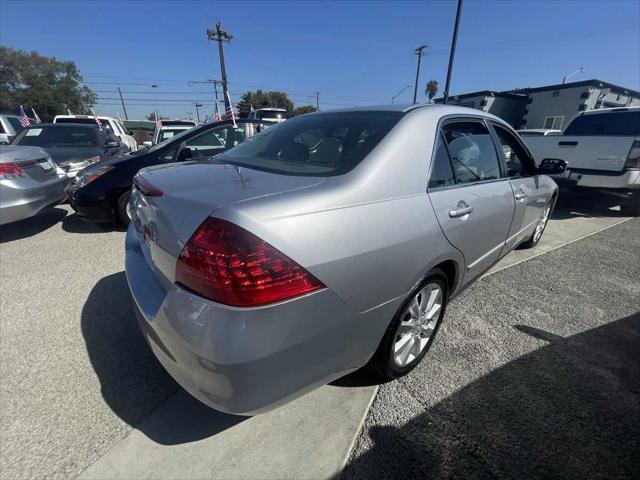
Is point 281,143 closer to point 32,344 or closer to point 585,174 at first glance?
point 32,344

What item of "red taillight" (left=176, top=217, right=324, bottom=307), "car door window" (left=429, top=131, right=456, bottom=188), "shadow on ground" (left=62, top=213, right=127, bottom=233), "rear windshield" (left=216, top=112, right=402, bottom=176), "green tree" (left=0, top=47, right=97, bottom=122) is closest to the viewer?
"red taillight" (left=176, top=217, right=324, bottom=307)

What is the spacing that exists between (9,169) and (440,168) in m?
4.78

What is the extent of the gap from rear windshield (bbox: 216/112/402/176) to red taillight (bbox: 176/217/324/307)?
0.55 meters

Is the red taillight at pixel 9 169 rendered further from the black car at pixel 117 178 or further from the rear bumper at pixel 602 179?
the rear bumper at pixel 602 179

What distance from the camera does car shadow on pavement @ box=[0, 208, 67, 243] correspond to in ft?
14.0

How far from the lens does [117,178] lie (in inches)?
165

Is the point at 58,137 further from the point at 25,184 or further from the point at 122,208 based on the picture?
the point at 122,208

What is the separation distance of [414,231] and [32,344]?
2.66 meters

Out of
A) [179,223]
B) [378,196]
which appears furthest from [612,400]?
[179,223]

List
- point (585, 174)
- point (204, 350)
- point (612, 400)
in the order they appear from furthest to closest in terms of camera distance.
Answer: point (585, 174)
point (612, 400)
point (204, 350)

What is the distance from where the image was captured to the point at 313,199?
1.29 m

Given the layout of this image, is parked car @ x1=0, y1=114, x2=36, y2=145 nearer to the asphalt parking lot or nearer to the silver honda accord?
the asphalt parking lot

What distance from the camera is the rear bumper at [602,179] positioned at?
17.7ft

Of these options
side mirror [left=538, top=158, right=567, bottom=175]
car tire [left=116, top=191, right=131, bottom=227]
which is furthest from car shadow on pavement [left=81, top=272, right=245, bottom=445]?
side mirror [left=538, top=158, right=567, bottom=175]
